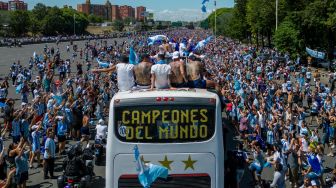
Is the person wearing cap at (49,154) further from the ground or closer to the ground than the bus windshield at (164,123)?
closer to the ground

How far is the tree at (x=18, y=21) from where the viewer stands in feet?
401

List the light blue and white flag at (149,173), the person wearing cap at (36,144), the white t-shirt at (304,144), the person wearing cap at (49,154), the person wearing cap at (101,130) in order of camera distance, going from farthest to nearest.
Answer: the person wearing cap at (101,130) < the person wearing cap at (36,144) < the white t-shirt at (304,144) < the person wearing cap at (49,154) < the light blue and white flag at (149,173)

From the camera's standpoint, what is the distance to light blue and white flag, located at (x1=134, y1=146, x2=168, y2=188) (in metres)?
8.08

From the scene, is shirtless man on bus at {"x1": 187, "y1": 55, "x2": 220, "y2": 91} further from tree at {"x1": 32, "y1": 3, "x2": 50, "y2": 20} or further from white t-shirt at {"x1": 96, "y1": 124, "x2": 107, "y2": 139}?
tree at {"x1": 32, "y1": 3, "x2": 50, "y2": 20}

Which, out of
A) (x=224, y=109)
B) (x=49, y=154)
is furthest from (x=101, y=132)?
(x=224, y=109)

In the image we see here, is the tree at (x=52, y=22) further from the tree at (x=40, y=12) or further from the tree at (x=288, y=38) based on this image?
the tree at (x=288, y=38)

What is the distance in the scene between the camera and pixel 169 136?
A: 8.74 meters

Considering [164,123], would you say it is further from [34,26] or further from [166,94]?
[34,26]

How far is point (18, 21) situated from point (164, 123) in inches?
4779

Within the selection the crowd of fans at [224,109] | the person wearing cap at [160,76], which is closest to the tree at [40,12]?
the crowd of fans at [224,109]

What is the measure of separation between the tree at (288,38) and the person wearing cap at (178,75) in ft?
146

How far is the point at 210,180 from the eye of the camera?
28.8ft

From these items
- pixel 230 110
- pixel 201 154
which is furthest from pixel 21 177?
pixel 230 110

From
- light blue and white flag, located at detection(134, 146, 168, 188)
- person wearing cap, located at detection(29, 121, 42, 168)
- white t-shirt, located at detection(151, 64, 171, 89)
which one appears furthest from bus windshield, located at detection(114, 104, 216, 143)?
person wearing cap, located at detection(29, 121, 42, 168)
